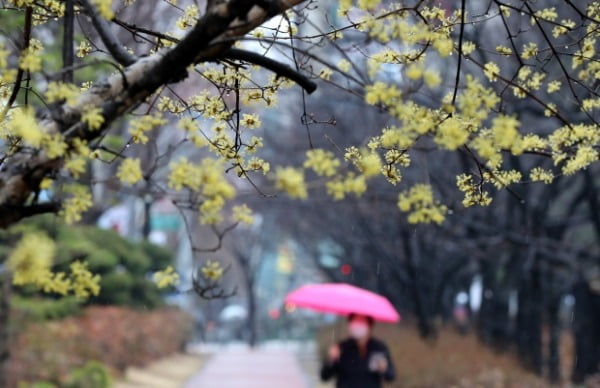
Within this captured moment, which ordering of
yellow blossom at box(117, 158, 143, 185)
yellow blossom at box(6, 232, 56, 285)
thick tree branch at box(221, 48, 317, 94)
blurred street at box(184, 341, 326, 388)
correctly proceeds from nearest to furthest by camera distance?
yellow blossom at box(6, 232, 56, 285) → yellow blossom at box(117, 158, 143, 185) → thick tree branch at box(221, 48, 317, 94) → blurred street at box(184, 341, 326, 388)

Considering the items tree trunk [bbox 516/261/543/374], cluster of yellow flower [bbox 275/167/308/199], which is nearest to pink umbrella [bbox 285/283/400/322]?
cluster of yellow flower [bbox 275/167/308/199]

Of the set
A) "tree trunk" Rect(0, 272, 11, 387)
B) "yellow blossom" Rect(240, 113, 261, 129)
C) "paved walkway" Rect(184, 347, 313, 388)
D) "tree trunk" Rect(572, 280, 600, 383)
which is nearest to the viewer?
"yellow blossom" Rect(240, 113, 261, 129)

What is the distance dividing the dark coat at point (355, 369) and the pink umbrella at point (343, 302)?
161 cm

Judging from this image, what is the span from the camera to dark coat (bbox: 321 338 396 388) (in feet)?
31.3

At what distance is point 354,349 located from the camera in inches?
381

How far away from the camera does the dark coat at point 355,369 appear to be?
954 cm

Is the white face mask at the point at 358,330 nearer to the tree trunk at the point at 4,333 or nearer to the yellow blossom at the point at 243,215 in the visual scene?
the tree trunk at the point at 4,333

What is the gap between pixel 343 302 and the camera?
465 inches

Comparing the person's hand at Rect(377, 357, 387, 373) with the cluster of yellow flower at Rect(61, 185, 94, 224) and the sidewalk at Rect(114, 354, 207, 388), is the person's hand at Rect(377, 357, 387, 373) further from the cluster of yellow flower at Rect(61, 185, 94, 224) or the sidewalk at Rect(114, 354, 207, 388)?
the sidewalk at Rect(114, 354, 207, 388)

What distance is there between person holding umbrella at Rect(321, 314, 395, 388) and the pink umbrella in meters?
1.58

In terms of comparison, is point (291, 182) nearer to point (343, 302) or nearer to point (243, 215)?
point (243, 215)

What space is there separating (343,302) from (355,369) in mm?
2306

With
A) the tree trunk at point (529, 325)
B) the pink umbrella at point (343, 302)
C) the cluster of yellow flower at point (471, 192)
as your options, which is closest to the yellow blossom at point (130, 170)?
the cluster of yellow flower at point (471, 192)

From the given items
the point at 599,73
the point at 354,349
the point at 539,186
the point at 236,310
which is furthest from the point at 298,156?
the point at 236,310
